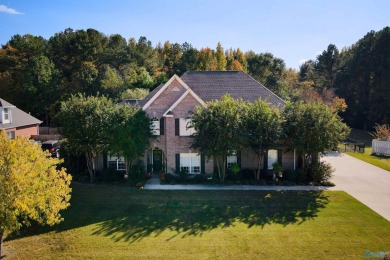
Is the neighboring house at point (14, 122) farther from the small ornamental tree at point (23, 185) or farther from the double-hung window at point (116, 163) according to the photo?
the small ornamental tree at point (23, 185)

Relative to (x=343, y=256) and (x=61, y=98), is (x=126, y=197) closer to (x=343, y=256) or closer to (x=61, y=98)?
(x=343, y=256)

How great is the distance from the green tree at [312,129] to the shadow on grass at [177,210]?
3.63m

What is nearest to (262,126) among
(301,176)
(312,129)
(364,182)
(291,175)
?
(312,129)

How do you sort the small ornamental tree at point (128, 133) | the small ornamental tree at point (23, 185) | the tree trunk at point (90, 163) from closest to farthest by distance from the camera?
the small ornamental tree at point (23, 185) < the small ornamental tree at point (128, 133) < the tree trunk at point (90, 163)

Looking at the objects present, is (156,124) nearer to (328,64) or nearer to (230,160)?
(230,160)

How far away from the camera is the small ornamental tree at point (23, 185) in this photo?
13.0 meters

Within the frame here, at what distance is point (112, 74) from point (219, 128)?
37343 millimetres

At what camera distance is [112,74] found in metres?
56.0

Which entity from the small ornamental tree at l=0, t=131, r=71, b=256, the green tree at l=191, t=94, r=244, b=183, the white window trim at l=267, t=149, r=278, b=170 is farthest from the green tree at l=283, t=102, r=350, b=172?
the small ornamental tree at l=0, t=131, r=71, b=256

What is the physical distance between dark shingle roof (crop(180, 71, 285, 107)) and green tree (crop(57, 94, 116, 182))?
9.46 metres

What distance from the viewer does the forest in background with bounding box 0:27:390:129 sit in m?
52.0

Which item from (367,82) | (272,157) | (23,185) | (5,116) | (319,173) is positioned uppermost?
(367,82)

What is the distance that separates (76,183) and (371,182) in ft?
82.3

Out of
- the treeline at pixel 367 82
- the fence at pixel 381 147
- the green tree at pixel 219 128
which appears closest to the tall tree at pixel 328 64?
the treeline at pixel 367 82
